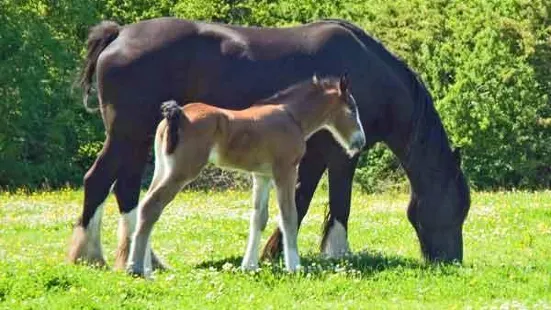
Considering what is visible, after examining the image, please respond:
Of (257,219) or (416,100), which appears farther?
(416,100)

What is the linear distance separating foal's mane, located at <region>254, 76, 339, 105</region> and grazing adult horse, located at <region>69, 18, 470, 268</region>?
553 millimetres

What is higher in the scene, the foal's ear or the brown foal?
the foal's ear

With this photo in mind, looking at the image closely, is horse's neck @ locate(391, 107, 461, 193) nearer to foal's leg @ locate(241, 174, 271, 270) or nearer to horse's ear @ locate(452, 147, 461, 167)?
horse's ear @ locate(452, 147, 461, 167)

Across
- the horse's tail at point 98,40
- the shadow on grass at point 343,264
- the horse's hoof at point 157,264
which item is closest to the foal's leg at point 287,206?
the shadow on grass at point 343,264

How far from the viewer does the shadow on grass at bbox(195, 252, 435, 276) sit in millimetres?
11984

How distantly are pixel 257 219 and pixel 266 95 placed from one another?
1.54m

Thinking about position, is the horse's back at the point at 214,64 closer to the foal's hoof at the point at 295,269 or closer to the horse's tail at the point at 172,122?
the horse's tail at the point at 172,122

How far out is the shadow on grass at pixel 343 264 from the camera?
11984 mm

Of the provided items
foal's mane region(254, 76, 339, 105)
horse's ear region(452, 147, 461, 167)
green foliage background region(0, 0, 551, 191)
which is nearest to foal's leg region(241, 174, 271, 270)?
foal's mane region(254, 76, 339, 105)

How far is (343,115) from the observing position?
1277 centimetres

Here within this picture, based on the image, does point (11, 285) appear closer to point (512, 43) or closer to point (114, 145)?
point (114, 145)

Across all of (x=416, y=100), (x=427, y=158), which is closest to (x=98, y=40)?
(x=416, y=100)

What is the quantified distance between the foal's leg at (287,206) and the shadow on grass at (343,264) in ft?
0.74

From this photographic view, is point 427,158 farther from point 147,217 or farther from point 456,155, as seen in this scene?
point 147,217
